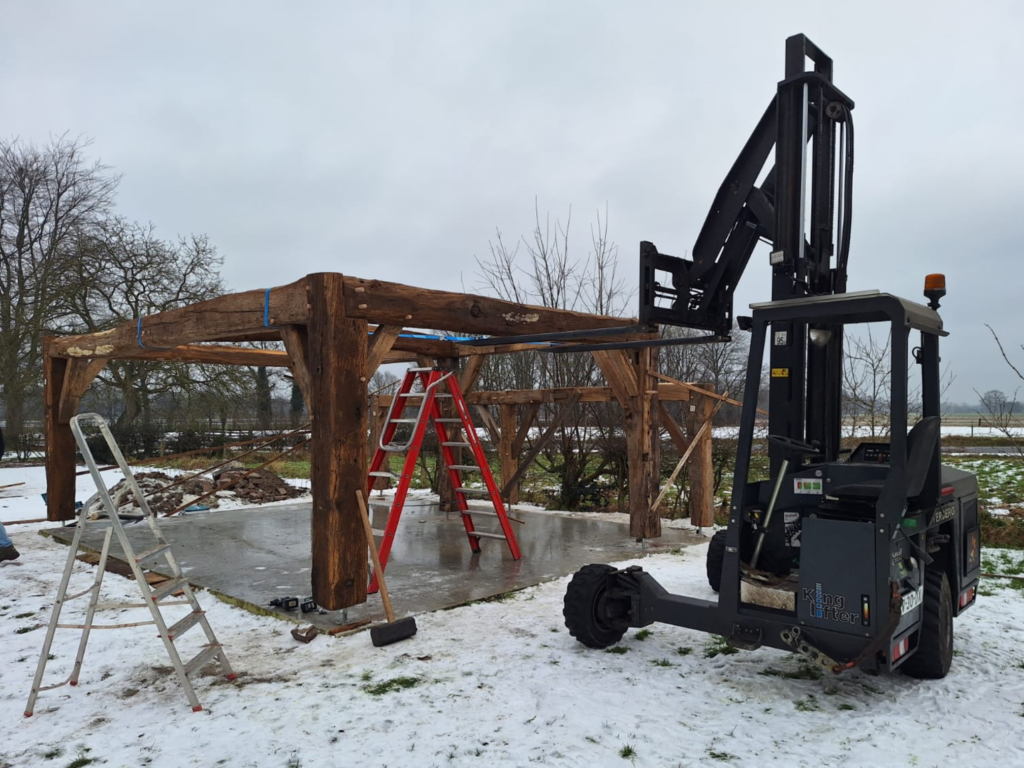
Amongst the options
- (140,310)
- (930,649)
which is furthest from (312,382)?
(140,310)

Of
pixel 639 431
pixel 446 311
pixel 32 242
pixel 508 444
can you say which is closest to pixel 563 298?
pixel 508 444

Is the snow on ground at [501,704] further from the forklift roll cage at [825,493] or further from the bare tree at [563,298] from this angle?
the bare tree at [563,298]

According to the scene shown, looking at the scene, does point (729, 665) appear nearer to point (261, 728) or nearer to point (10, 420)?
point (261, 728)

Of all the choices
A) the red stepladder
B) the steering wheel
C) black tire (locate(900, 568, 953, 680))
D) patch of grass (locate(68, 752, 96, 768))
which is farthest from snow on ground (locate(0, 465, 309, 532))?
black tire (locate(900, 568, 953, 680))

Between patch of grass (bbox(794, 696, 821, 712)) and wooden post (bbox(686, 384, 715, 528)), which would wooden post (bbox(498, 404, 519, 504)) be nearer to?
wooden post (bbox(686, 384, 715, 528))

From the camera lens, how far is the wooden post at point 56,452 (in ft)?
28.5

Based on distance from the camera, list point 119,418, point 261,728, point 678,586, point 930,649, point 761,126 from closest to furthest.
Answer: point 261,728 → point 930,649 → point 761,126 → point 678,586 → point 119,418

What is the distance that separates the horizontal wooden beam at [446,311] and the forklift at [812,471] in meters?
1.83

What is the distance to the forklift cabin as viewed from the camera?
315 cm

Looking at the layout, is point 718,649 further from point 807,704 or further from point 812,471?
point 812,471

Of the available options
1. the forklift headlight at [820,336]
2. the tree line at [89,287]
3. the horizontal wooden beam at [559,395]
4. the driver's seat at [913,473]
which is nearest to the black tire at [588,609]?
the driver's seat at [913,473]

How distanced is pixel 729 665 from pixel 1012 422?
632cm

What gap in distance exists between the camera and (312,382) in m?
4.79

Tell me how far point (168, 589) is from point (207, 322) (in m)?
3.02
